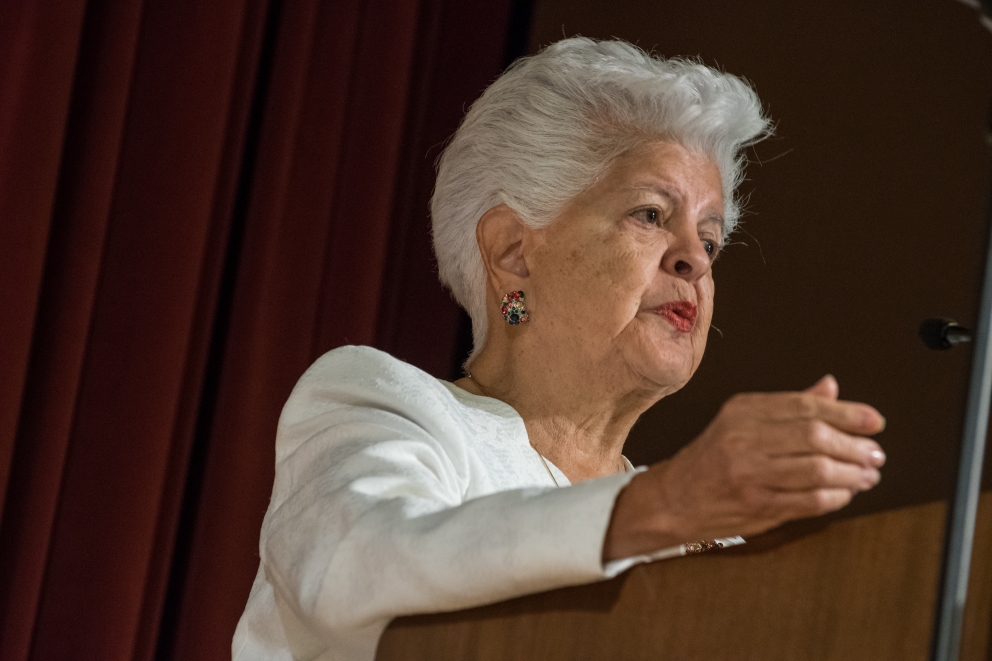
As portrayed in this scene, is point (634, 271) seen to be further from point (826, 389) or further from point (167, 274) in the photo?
point (167, 274)

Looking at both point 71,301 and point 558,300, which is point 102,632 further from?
point 558,300

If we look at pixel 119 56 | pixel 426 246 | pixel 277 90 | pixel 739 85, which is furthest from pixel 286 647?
pixel 426 246

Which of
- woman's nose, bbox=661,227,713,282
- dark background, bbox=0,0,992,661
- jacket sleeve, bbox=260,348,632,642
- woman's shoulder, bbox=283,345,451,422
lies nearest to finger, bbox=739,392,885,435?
jacket sleeve, bbox=260,348,632,642

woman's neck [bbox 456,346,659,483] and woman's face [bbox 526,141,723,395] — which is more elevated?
woman's face [bbox 526,141,723,395]

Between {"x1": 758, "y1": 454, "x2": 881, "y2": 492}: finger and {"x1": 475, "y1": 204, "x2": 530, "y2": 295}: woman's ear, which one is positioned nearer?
{"x1": 758, "y1": 454, "x2": 881, "y2": 492}: finger

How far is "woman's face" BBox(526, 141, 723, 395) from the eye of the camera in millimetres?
1505

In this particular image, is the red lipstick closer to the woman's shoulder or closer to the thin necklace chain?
the thin necklace chain

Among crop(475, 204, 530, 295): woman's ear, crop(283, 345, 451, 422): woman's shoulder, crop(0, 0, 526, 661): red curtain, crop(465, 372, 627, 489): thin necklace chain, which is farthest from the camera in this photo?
crop(0, 0, 526, 661): red curtain

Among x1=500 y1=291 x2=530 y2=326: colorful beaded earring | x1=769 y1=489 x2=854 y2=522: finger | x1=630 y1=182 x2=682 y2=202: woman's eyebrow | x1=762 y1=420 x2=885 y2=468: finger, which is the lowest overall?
x1=769 y1=489 x2=854 y2=522: finger

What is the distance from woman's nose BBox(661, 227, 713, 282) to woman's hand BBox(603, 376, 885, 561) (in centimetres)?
76

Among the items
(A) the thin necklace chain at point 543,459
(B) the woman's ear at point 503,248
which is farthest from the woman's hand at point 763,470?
(B) the woman's ear at point 503,248

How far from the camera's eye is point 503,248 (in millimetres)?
1650

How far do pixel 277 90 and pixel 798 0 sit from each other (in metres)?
1.34

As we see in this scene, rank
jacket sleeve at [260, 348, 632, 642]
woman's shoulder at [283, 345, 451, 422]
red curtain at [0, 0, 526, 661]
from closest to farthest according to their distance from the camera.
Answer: jacket sleeve at [260, 348, 632, 642], woman's shoulder at [283, 345, 451, 422], red curtain at [0, 0, 526, 661]
